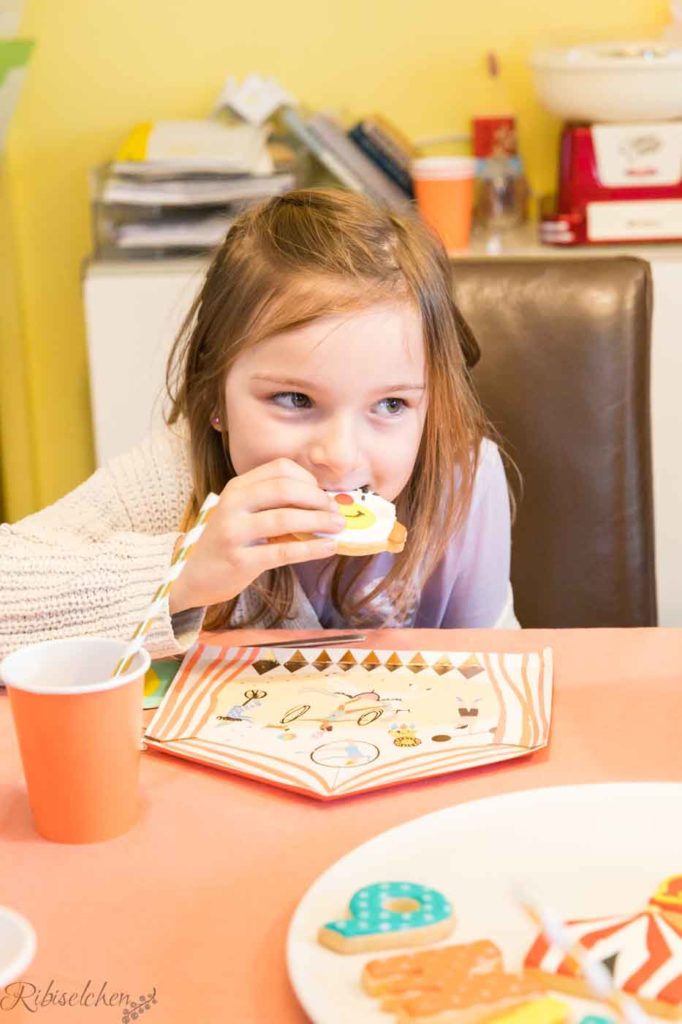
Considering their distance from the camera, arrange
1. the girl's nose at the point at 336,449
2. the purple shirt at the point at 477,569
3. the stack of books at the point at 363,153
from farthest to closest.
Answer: the stack of books at the point at 363,153
the purple shirt at the point at 477,569
the girl's nose at the point at 336,449

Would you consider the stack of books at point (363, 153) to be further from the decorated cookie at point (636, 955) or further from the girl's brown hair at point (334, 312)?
the decorated cookie at point (636, 955)

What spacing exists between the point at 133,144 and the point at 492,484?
1365 millimetres

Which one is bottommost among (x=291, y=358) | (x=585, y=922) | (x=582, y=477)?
(x=582, y=477)

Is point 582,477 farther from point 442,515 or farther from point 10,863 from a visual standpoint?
point 10,863

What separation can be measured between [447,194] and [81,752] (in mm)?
1945

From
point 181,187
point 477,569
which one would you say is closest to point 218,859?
point 477,569

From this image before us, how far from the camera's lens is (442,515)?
1367 millimetres

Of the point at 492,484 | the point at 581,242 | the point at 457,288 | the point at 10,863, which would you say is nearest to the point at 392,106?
the point at 581,242

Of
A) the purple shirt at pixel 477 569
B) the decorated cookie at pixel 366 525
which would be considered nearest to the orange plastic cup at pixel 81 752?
the decorated cookie at pixel 366 525

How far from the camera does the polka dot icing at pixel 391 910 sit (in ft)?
2.21

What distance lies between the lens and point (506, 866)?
0.76m

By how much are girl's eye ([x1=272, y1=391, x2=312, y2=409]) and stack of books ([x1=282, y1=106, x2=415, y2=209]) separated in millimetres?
1467

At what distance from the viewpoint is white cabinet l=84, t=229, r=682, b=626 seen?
245cm

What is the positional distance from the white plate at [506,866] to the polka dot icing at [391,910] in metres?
0.01
